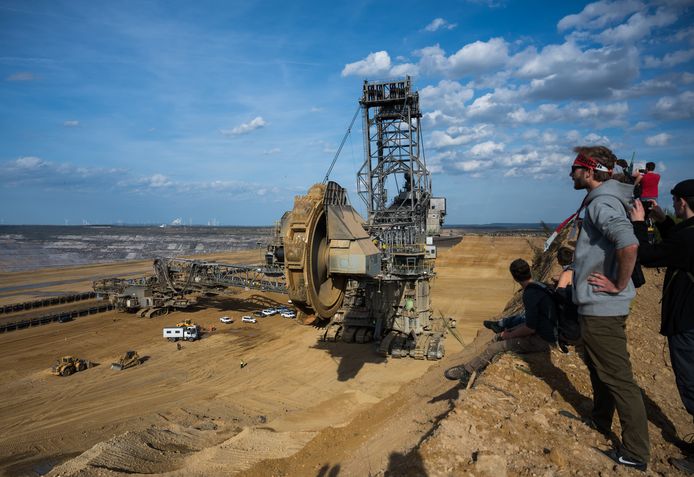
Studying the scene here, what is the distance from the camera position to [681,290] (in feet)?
13.6

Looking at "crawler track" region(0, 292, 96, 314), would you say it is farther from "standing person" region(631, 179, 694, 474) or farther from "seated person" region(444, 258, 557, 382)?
"standing person" region(631, 179, 694, 474)

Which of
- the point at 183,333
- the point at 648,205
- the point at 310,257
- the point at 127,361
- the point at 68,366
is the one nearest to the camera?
the point at 648,205

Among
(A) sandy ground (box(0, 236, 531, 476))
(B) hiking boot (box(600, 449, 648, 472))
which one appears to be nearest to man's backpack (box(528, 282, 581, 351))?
(B) hiking boot (box(600, 449, 648, 472))

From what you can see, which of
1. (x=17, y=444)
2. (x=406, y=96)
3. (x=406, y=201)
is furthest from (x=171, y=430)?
(x=406, y=96)

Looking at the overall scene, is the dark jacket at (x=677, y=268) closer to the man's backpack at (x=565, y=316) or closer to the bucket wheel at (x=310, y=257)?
the man's backpack at (x=565, y=316)

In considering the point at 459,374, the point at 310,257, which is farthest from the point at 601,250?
the point at 310,257

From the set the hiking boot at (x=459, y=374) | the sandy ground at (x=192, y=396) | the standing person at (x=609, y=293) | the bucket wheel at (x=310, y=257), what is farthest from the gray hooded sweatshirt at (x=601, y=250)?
the bucket wheel at (x=310, y=257)

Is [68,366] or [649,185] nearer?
[649,185]

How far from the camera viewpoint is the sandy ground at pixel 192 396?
9602 millimetres

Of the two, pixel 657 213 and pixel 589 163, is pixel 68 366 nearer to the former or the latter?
pixel 589 163

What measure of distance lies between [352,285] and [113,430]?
14.5m

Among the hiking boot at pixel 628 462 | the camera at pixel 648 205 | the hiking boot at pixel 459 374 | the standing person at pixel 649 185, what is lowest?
the hiking boot at pixel 459 374

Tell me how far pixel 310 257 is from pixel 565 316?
503 centimetres

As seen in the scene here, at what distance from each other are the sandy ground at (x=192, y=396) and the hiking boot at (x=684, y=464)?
2.83 metres
